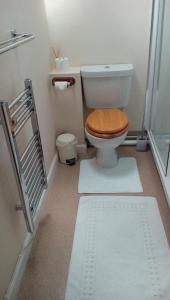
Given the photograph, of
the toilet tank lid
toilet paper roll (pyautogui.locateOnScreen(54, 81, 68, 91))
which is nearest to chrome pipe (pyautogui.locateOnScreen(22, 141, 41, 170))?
toilet paper roll (pyautogui.locateOnScreen(54, 81, 68, 91))

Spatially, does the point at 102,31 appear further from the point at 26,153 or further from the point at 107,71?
the point at 26,153

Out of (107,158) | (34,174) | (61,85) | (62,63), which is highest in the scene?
(62,63)

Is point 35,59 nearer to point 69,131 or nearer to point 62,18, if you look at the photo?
point 62,18

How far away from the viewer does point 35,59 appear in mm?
1668

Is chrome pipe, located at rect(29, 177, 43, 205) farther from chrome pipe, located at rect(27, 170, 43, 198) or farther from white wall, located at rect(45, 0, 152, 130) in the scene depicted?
white wall, located at rect(45, 0, 152, 130)

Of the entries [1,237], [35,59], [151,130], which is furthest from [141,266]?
[35,59]

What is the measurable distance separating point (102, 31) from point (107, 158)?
41.7 inches

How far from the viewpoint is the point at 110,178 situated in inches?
79.3

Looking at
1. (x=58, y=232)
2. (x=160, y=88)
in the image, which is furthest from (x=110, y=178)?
(x=160, y=88)

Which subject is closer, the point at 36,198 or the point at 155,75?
the point at 36,198

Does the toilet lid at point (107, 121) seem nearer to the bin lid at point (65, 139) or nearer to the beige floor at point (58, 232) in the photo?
the bin lid at point (65, 139)

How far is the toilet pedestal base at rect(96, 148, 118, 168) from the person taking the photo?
207 centimetres

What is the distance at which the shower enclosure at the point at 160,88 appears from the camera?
71.2 inches

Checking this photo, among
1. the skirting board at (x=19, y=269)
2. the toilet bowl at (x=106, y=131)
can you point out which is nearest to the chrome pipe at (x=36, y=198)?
the skirting board at (x=19, y=269)
